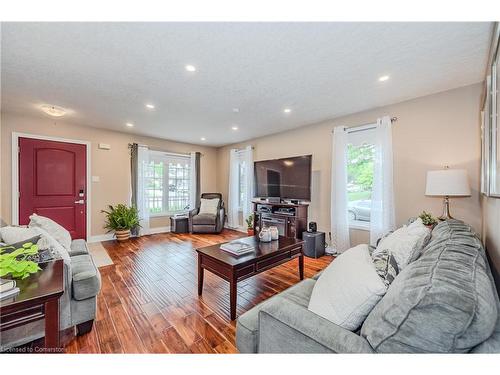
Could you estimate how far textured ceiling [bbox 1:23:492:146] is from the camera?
1.70 meters

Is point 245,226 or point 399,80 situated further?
point 245,226

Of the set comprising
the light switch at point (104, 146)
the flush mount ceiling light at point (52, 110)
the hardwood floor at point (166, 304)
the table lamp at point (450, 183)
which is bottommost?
the hardwood floor at point (166, 304)

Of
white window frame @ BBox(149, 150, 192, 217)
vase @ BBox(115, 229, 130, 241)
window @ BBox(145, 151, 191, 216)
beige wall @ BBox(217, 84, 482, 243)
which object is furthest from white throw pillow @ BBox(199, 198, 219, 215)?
beige wall @ BBox(217, 84, 482, 243)

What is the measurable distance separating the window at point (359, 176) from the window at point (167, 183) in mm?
4153

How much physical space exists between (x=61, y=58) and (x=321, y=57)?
8.27 feet

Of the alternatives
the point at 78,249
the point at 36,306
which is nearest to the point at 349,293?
the point at 36,306

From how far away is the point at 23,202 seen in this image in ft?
12.2

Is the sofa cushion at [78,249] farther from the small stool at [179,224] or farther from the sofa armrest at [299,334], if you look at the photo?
the small stool at [179,224]

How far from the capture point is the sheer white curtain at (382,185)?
305cm

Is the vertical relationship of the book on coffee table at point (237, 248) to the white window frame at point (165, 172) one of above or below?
below

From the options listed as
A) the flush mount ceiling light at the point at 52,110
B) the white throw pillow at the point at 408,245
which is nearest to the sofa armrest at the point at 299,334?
the white throw pillow at the point at 408,245

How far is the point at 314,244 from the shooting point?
350 cm
